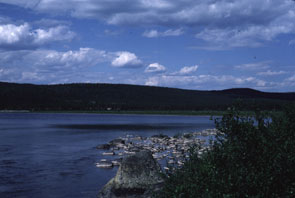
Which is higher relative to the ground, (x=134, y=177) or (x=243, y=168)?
(x=243, y=168)

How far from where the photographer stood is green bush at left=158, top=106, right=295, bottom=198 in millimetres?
8742

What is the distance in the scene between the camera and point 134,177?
15789 mm

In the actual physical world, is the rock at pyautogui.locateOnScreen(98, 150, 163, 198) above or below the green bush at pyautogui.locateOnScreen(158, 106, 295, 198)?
below

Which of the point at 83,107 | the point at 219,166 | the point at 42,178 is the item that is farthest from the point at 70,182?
the point at 83,107

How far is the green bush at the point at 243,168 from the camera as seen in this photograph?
8.74 metres

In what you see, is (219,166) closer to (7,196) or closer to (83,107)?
(7,196)

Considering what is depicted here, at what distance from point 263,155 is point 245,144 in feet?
2.31

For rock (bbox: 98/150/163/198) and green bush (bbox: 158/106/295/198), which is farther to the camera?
rock (bbox: 98/150/163/198)

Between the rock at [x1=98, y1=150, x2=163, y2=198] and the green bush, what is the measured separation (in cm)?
423

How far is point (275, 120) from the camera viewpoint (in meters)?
13.7

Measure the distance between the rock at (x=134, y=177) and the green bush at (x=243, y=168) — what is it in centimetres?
423

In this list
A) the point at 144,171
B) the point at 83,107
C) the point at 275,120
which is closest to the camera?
the point at 275,120

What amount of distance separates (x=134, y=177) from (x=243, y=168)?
297 inches

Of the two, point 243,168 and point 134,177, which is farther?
point 134,177
